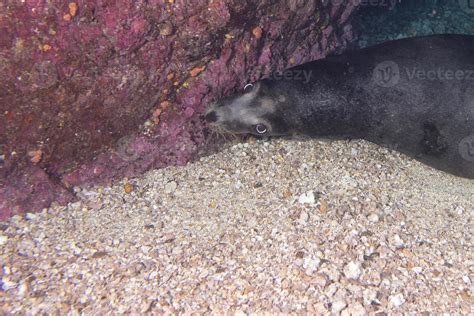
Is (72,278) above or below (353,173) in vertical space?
above

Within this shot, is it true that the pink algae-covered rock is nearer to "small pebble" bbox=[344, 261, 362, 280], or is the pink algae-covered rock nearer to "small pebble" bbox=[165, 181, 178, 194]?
"small pebble" bbox=[165, 181, 178, 194]

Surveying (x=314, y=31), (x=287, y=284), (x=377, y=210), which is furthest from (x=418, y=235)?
(x=314, y=31)

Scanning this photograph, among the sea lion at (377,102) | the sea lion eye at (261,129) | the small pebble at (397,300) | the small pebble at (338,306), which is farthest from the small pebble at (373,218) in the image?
the sea lion eye at (261,129)

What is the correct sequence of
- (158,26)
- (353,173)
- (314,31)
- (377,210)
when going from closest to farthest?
(158,26), (377,210), (353,173), (314,31)

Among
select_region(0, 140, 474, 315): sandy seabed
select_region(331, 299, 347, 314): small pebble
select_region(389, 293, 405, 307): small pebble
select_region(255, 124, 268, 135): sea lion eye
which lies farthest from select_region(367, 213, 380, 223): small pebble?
select_region(255, 124, 268, 135): sea lion eye

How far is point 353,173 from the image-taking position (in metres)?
4.62

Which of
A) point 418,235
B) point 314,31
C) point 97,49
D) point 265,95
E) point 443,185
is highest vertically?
point 97,49

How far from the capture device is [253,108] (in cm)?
471

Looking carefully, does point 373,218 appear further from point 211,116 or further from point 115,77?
point 115,77

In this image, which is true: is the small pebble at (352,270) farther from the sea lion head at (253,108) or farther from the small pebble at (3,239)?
the small pebble at (3,239)

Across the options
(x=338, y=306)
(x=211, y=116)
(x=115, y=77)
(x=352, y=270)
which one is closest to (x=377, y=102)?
(x=211, y=116)

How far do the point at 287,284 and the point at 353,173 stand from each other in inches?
77.6

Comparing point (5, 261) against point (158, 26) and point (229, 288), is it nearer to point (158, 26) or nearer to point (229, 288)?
point (229, 288)

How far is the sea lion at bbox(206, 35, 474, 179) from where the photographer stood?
Result: 4.64 m
